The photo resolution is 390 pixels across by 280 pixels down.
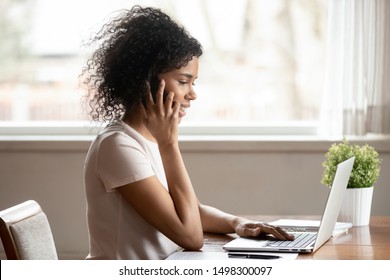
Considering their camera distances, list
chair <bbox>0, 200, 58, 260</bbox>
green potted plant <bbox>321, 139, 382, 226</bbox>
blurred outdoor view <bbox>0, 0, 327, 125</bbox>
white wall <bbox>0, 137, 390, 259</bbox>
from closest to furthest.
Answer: chair <bbox>0, 200, 58, 260</bbox>, green potted plant <bbox>321, 139, 382, 226</bbox>, white wall <bbox>0, 137, 390, 259</bbox>, blurred outdoor view <bbox>0, 0, 327, 125</bbox>

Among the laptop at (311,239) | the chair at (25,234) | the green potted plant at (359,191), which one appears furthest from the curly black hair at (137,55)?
the green potted plant at (359,191)

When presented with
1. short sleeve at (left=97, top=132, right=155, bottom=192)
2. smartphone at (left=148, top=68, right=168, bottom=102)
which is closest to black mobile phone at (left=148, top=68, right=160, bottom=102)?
smartphone at (left=148, top=68, right=168, bottom=102)

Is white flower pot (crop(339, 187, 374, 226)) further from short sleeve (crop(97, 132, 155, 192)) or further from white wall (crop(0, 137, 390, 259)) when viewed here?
white wall (crop(0, 137, 390, 259))

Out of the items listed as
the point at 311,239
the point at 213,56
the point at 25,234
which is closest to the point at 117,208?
the point at 25,234

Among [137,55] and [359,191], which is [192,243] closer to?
[137,55]

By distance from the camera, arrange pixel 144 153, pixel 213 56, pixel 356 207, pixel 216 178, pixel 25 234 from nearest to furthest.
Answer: pixel 25 234 < pixel 144 153 < pixel 356 207 < pixel 216 178 < pixel 213 56

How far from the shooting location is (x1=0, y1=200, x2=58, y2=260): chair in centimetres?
181

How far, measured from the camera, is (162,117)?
199 centimetres

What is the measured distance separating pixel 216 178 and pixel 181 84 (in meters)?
1.93

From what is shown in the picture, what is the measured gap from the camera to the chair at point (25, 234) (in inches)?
71.2

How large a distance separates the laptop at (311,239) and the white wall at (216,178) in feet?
5.98

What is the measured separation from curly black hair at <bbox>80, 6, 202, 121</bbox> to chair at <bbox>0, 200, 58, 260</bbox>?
0.35 meters

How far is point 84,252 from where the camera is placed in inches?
161

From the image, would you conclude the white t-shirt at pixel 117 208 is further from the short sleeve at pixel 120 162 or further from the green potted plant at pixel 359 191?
the green potted plant at pixel 359 191
